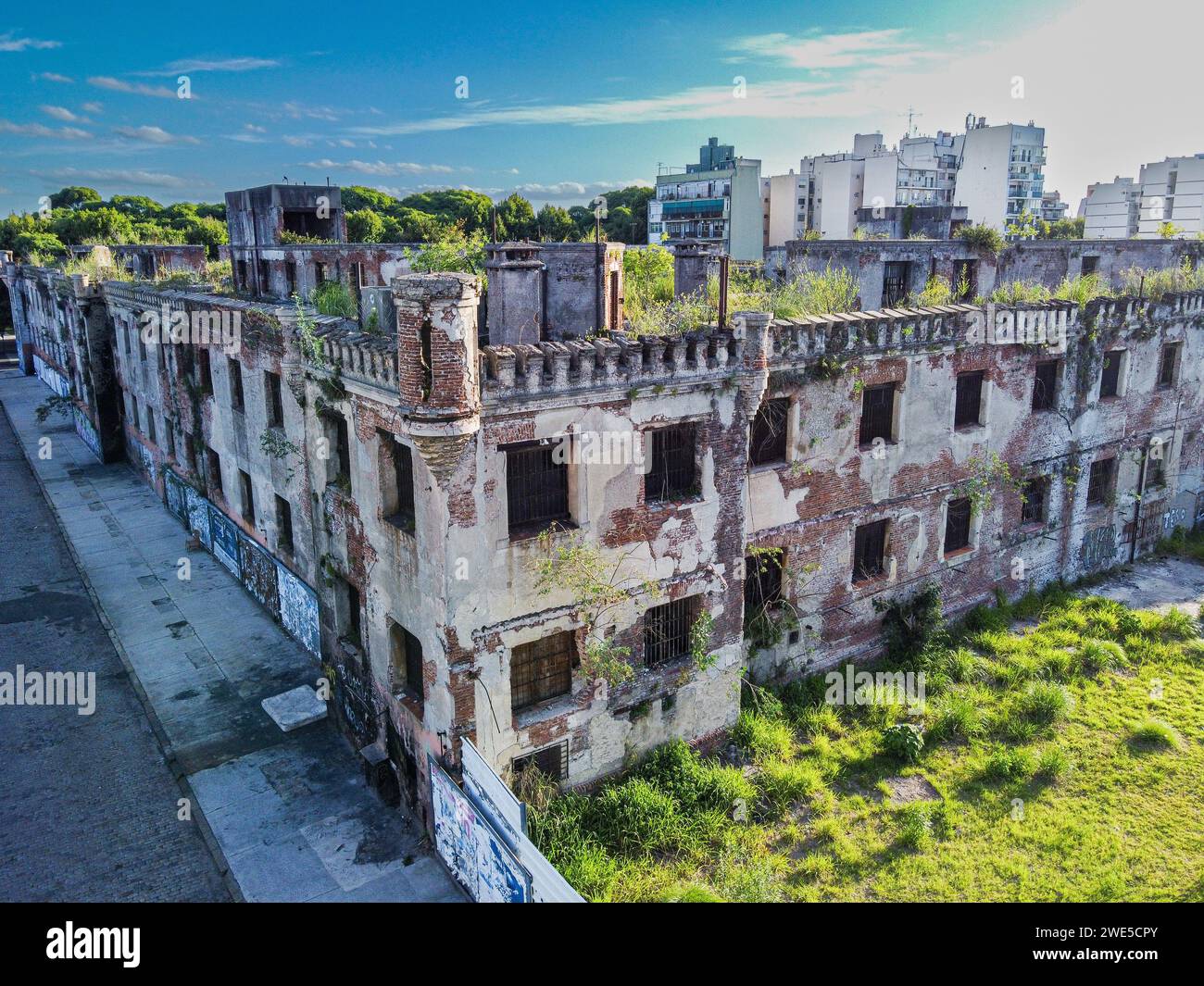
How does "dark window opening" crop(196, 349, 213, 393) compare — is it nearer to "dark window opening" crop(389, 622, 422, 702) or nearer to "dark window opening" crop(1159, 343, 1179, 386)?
"dark window opening" crop(389, 622, 422, 702)

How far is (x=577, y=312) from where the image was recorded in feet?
65.9

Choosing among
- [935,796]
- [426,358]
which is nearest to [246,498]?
[426,358]

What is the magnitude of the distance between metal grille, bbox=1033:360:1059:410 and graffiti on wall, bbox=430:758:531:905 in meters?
20.1

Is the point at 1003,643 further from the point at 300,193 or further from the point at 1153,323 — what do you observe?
the point at 300,193

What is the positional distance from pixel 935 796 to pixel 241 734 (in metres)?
15.9

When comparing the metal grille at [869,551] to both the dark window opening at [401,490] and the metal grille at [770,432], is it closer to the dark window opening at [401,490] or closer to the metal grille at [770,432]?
the metal grille at [770,432]

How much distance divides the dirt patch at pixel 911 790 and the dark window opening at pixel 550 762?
690cm

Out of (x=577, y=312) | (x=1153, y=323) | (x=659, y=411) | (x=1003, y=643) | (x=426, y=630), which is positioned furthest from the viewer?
(x=1153, y=323)

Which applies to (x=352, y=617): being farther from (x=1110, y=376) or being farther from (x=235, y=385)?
(x=1110, y=376)

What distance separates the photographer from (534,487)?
1636 cm

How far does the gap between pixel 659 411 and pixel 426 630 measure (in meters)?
6.12

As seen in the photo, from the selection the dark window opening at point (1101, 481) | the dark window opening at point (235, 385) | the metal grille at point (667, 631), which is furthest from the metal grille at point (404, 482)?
the dark window opening at point (1101, 481)

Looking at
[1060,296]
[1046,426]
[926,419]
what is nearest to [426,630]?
[926,419]

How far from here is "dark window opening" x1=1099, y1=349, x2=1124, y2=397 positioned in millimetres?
27719
